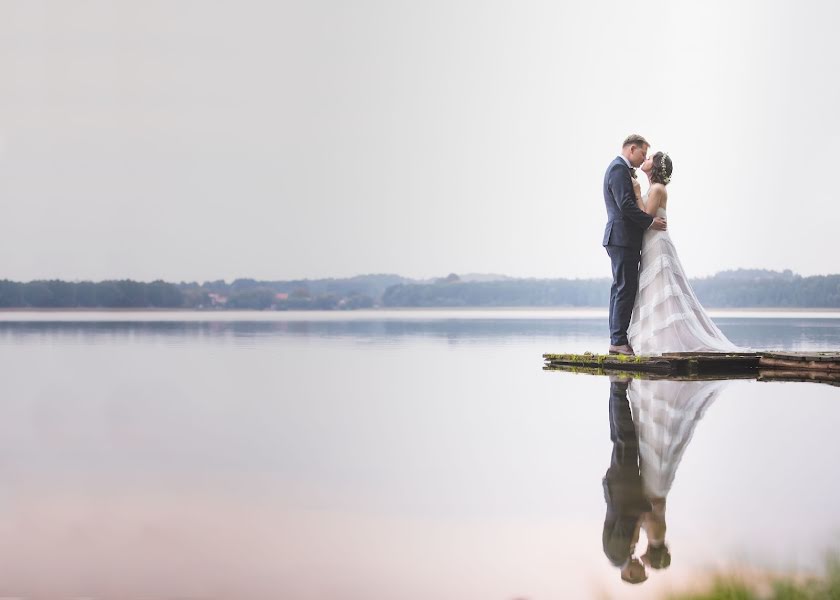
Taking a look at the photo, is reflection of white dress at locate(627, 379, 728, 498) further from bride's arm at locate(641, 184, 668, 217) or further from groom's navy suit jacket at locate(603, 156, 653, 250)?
bride's arm at locate(641, 184, 668, 217)

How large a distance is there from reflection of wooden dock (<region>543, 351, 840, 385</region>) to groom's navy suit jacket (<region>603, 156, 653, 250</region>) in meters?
1.23

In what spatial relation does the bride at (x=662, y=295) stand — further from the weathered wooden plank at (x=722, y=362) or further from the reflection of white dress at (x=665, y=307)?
the weathered wooden plank at (x=722, y=362)

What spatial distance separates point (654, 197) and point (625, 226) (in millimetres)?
418

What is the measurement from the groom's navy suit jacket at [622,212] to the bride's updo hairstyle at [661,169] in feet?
0.99

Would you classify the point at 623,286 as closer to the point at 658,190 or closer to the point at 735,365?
the point at 658,190

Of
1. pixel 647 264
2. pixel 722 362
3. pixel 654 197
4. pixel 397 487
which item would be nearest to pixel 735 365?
pixel 722 362

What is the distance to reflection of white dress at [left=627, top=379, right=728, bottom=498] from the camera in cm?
405

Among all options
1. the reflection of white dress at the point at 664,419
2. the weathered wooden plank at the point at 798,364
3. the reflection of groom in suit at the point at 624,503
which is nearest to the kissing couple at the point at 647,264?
the weathered wooden plank at the point at 798,364

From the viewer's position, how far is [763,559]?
270 centimetres

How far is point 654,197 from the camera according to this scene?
9812 mm

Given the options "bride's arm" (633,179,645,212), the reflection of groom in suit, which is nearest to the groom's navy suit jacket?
"bride's arm" (633,179,645,212)

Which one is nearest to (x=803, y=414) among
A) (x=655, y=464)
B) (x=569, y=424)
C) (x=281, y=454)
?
(x=569, y=424)

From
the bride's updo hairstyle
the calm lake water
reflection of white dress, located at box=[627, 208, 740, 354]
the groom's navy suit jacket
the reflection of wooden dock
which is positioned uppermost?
the bride's updo hairstyle

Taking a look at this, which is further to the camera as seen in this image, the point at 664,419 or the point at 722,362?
the point at 722,362
